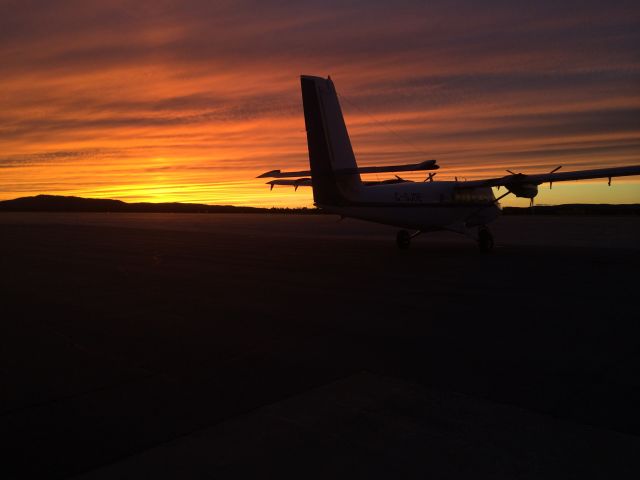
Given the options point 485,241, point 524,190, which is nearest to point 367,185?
point 485,241

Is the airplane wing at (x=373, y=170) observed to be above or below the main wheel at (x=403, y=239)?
above

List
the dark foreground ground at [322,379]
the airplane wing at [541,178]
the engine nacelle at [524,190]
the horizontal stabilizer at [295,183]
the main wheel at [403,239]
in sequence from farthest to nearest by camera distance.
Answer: the horizontal stabilizer at [295,183], the main wheel at [403,239], the engine nacelle at [524,190], the airplane wing at [541,178], the dark foreground ground at [322,379]

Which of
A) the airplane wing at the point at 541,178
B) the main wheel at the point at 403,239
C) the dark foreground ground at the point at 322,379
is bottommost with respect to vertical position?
the dark foreground ground at the point at 322,379

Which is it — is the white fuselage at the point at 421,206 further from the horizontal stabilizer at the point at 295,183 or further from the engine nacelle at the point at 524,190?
the horizontal stabilizer at the point at 295,183

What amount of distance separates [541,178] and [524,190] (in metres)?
0.88

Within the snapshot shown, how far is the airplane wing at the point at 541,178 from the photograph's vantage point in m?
22.1

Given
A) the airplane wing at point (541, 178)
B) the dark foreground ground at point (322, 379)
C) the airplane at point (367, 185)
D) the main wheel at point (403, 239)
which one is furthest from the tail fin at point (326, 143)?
the dark foreground ground at point (322, 379)

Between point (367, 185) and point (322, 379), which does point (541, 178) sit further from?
point (322, 379)

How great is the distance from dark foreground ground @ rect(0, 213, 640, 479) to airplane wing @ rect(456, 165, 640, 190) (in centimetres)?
914

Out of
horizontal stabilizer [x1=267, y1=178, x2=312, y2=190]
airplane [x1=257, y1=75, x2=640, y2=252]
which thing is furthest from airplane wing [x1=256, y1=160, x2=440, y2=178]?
horizontal stabilizer [x1=267, y1=178, x2=312, y2=190]

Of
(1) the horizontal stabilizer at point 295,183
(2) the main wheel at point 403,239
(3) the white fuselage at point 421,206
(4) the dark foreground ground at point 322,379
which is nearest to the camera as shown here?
(4) the dark foreground ground at point 322,379

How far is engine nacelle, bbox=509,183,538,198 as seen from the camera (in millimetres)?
24031

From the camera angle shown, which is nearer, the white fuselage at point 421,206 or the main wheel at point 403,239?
the white fuselage at point 421,206

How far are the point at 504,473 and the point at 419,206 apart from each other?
66.9 feet
